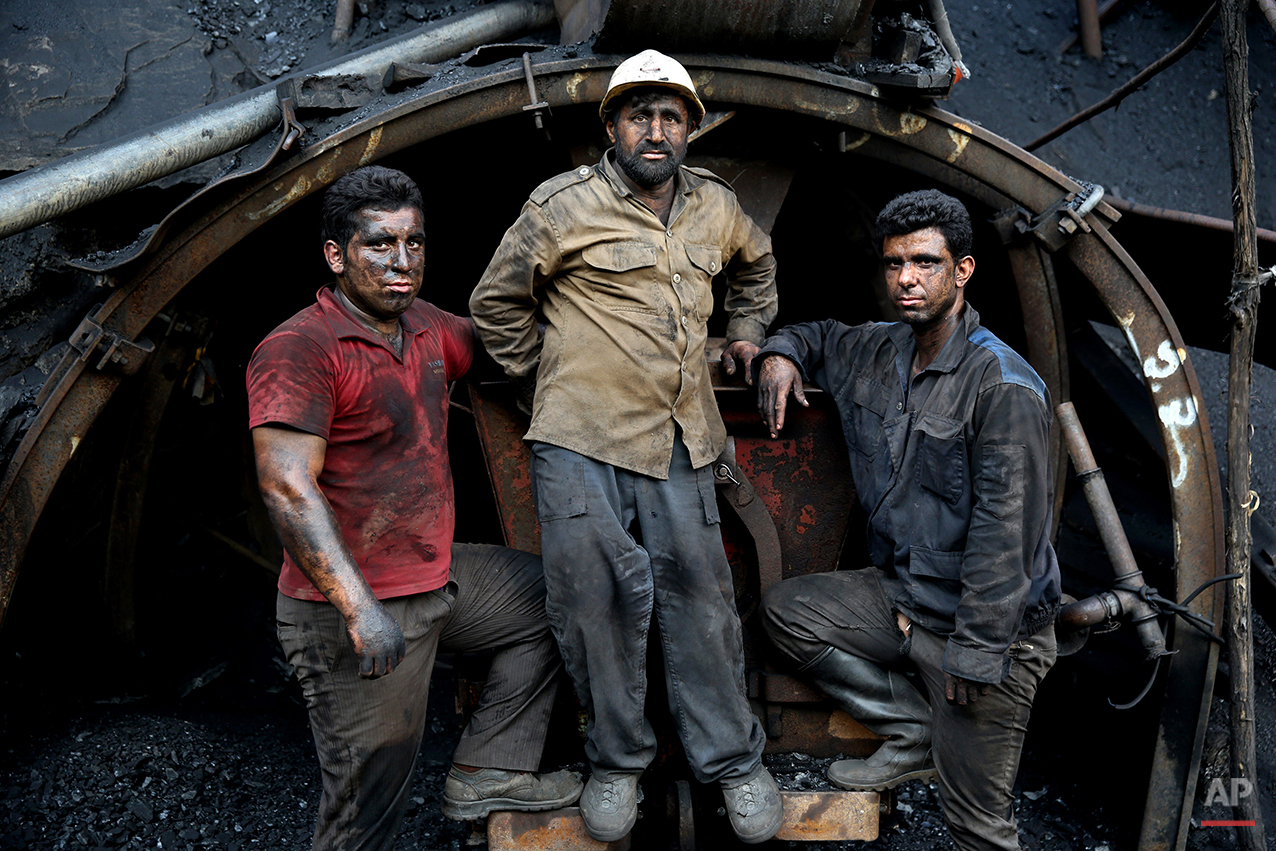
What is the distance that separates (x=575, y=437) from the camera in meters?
3.17

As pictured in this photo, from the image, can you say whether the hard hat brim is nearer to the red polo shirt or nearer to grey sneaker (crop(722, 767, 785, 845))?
the red polo shirt

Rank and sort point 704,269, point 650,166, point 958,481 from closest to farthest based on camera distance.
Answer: point 958,481 < point 650,166 < point 704,269

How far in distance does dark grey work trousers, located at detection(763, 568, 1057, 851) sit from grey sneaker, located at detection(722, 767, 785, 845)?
1.59 feet

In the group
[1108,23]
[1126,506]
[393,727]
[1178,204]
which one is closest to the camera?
[393,727]

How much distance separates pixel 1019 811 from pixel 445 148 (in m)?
3.86

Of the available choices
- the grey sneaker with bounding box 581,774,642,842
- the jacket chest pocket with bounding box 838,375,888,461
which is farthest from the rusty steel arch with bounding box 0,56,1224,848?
the grey sneaker with bounding box 581,774,642,842

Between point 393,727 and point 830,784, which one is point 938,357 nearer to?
point 830,784

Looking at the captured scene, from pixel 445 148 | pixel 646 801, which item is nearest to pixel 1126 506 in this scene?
pixel 646 801

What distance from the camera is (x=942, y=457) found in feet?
10.4

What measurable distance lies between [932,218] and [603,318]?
1126 millimetres

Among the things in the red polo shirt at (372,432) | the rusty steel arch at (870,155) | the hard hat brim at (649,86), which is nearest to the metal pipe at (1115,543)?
the rusty steel arch at (870,155)

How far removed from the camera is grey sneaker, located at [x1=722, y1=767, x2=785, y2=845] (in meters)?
3.15

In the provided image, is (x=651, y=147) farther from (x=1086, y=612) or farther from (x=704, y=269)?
(x=1086, y=612)
